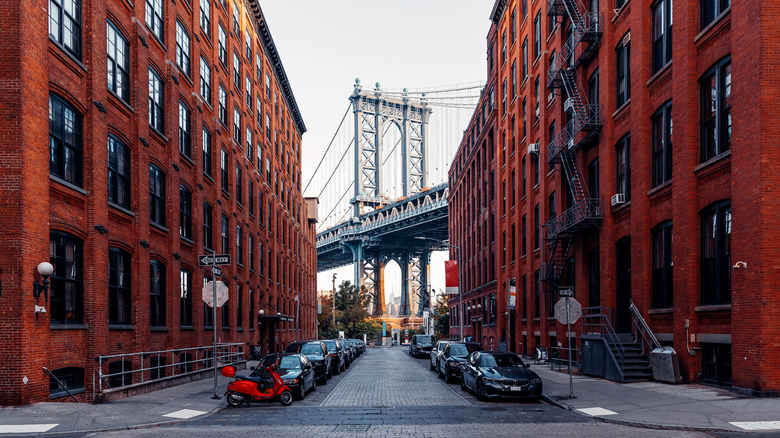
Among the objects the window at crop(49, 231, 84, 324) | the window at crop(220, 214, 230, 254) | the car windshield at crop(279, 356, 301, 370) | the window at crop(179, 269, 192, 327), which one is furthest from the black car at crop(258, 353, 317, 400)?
the window at crop(220, 214, 230, 254)

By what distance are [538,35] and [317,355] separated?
23495mm

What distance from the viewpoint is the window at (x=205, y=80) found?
107 feet

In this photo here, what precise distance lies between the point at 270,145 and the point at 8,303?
3727 centimetres

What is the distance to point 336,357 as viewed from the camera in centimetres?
3106

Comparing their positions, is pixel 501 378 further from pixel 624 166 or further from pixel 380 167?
pixel 380 167

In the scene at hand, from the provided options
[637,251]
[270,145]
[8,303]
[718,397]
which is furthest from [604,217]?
[270,145]

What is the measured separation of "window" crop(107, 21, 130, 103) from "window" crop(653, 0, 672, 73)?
675 inches

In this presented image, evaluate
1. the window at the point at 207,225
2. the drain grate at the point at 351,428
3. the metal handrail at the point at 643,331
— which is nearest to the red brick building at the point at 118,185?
the window at the point at 207,225

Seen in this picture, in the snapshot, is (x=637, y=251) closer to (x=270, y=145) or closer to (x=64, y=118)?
(x=64, y=118)

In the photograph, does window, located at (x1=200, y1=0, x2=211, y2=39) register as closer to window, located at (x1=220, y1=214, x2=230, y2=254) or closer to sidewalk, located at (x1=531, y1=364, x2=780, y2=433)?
window, located at (x1=220, y1=214, x2=230, y2=254)

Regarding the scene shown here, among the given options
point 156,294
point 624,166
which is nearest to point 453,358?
point 624,166

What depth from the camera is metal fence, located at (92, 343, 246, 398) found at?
19.2 metres

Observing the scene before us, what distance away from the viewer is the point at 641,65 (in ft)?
80.5

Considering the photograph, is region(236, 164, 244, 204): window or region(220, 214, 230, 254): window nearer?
region(220, 214, 230, 254): window
